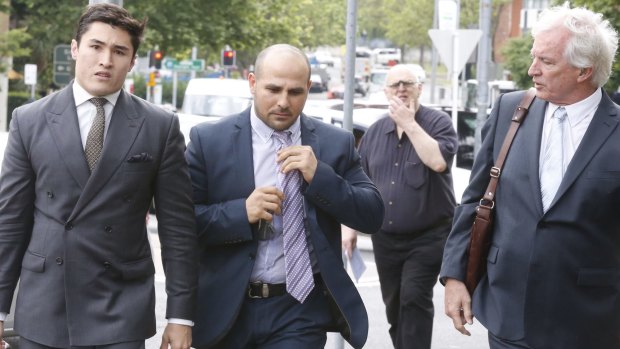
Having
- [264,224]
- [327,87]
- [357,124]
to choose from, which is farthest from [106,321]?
[327,87]

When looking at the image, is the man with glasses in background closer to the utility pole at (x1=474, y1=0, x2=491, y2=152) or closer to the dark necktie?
the dark necktie

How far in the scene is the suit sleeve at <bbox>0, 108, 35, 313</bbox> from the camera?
452 cm

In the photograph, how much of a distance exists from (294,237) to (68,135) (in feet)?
3.27

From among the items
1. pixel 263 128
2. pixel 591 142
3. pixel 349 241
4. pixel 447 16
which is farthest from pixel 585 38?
pixel 447 16

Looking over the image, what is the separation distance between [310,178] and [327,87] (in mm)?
82714

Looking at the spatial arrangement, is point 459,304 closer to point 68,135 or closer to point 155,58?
point 68,135

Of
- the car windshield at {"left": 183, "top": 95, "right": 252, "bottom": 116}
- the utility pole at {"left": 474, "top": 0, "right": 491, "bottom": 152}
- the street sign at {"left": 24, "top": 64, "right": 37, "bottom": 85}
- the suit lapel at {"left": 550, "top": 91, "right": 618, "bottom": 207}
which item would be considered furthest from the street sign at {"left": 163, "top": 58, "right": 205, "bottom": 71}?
the suit lapel at {"left": 550, "top": 91, "right": 618, "bottom": 207}

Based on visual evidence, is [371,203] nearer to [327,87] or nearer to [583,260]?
[583,260]

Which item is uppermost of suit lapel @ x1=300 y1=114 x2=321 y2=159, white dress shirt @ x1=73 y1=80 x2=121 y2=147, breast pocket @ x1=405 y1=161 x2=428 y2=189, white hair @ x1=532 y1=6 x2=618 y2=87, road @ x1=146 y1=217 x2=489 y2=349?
white hair @ x1=532 y1=6 x2=618 y2=87

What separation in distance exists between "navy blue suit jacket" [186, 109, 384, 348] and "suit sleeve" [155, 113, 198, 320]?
0.71ft

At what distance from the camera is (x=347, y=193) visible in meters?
5.01

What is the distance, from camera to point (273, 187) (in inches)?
191

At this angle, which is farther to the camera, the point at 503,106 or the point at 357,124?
the point at 357,124

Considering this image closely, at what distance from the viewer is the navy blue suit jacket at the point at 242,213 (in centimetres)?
492
